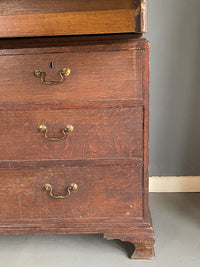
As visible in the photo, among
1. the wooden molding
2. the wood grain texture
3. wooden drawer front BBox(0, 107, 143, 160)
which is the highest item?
the wood grain texture

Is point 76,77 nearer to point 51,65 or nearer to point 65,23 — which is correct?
point 51,65

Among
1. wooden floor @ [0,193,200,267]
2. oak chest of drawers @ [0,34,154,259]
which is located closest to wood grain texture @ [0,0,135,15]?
oak chest of drawers @ [0,34,154,259]

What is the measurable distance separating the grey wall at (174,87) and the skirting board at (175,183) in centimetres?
3

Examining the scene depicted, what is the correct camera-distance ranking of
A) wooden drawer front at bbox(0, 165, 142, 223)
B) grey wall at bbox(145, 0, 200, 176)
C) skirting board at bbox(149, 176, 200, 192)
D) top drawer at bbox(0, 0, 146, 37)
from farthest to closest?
skirting board at bbox(149, 176, 200, 192) → grey wall at bbox(145, 0, 200, 176) → wooden drawer front at bbox(0, 165, 142, 223) → top drawer at bbox(0, 0, 146, 37)

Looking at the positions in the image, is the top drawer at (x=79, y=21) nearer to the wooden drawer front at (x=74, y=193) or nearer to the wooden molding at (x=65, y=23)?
the wooden molding at (x=65, y=23)

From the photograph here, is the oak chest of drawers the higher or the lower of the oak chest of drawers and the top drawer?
the lower

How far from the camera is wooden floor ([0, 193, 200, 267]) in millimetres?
1409

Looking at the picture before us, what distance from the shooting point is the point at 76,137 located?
1291mm

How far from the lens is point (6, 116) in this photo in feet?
4.18

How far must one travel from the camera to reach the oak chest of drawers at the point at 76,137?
1203mm

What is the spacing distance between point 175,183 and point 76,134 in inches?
34.7

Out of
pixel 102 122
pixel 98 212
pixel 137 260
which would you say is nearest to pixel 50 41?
pixel 102 122

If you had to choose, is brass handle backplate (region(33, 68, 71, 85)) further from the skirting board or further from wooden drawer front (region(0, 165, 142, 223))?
the skirting board

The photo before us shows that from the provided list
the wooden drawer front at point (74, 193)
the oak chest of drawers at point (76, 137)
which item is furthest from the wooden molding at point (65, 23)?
the wooden drawer front at point (74, 193)
